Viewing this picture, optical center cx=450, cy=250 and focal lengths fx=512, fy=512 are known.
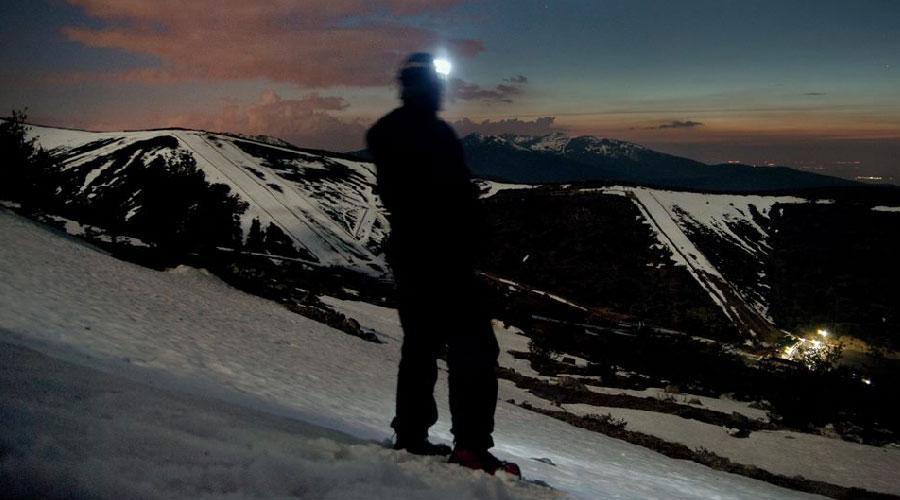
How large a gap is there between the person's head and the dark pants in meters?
1.22

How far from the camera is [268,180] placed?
115812 mm

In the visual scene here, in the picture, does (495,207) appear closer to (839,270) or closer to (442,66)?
(839,270)

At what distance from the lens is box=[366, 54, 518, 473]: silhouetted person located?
12.3 ft

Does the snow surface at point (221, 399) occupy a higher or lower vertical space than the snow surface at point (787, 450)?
higher

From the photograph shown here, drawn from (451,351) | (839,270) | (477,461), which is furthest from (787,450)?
(839,270)

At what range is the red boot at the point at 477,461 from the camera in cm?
359

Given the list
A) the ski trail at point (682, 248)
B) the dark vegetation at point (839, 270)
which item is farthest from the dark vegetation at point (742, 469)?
the dark vegetation at point (839, 270)

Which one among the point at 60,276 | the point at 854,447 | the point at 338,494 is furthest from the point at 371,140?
the point at 854,447

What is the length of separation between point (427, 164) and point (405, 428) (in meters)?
2.01

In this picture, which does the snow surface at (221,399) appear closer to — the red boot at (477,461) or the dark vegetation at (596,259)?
the red boot at (477,461)

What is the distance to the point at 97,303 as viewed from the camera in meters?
8.89

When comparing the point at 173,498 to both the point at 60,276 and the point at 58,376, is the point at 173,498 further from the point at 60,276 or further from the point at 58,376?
the point at 60,276

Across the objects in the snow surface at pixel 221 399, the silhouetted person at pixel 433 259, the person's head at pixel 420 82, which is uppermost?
the person's head at pixel 420 82

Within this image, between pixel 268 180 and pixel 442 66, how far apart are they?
119977mm
